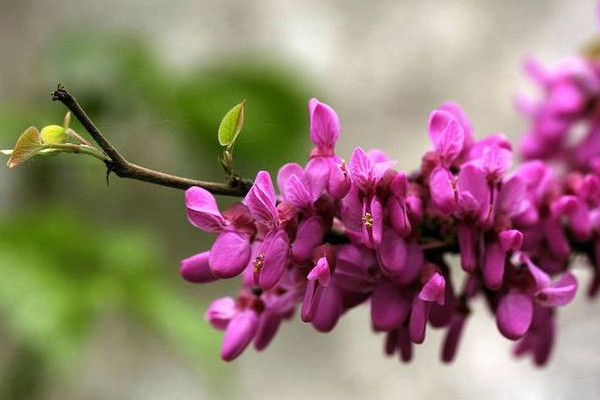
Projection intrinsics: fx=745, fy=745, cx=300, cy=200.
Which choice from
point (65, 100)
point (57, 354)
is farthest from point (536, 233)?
point (57, 354)

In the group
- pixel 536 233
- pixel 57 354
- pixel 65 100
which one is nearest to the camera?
pixel 65 100

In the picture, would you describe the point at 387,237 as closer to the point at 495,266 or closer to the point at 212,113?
the point at 495,266

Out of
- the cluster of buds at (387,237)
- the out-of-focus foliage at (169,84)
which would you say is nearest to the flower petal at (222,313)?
the cluster of buds at (387,237)

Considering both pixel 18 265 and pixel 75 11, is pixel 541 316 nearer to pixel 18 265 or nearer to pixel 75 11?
pixel 18 265

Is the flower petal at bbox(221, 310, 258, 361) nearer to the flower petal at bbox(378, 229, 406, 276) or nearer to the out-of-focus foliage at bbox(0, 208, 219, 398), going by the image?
the flower petal at bbox(378, 229, 406, 276)

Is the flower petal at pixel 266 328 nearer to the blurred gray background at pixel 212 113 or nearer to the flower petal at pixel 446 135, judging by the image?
the flower petal at pixel 446 135

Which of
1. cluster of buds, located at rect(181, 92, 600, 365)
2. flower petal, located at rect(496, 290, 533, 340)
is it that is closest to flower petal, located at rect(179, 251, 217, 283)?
cluster of buds, located at rect(181, 92, 600, 365)
